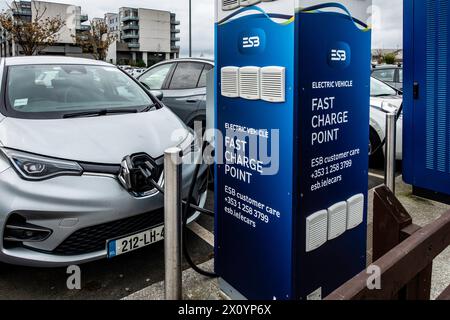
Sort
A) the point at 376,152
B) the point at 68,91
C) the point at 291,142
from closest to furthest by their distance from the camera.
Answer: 1. the point at 291,142
2. the point at 68,91
3. the point at 376,152

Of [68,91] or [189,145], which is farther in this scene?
[68,91]

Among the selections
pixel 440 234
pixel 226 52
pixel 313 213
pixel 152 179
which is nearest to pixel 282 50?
pixel 226 52

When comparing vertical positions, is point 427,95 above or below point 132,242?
above

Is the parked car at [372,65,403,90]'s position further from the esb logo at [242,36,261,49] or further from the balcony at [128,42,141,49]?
the balcony at [128,42,141,49]

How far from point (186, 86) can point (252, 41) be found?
152 inches

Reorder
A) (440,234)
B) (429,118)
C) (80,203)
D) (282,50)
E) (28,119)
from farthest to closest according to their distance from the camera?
(429,118)
(28,119)
(80,203)
(282,50)
(440,234)

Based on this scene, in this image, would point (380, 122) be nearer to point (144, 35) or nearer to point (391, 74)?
point (391, 74)

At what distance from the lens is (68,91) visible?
354cm

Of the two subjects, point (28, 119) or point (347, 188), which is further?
point (28, 119)

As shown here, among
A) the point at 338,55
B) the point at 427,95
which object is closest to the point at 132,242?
the point at 338,55

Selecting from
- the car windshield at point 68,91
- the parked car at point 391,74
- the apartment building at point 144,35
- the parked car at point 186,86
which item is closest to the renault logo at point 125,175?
the car windshield at point 68,91

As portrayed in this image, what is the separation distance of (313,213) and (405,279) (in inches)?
23.6

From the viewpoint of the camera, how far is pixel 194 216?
2.96 metres

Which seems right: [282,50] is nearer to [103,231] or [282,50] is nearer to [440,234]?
[440,234]
